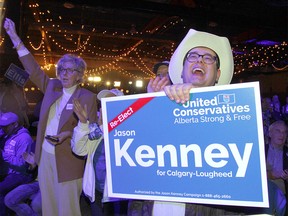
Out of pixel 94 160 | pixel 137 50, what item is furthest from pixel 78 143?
pixel 137 50

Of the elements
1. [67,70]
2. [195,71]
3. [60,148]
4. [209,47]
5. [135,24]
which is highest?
[135,24]

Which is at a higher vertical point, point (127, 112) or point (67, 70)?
point (67, 70)

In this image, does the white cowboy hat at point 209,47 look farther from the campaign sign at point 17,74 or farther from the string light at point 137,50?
the string light at point 137,50

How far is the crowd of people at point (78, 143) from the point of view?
142 cm

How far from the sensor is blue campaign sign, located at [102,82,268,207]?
1076 mm

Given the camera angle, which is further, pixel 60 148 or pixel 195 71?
pixel 60 148

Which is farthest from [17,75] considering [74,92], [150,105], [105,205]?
[150,105]

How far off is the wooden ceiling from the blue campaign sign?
20.8 feet

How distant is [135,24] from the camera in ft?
38.4

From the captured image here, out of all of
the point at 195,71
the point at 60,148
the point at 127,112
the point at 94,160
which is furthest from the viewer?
the point at 94,160

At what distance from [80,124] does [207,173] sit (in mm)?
884

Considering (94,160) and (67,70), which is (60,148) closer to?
(94,160)

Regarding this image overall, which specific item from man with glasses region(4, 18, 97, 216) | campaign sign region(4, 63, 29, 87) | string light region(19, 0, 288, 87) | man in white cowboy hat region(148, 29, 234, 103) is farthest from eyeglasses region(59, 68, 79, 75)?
string light region(19, 0, 288, 87)

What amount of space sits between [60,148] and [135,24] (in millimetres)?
9655
